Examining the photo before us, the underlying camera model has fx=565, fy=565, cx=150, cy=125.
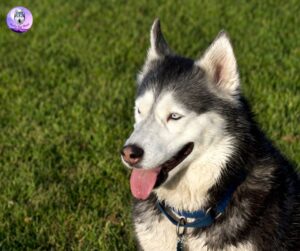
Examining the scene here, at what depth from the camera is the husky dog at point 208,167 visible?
386 centimetres

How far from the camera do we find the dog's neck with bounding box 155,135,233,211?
3.90 m

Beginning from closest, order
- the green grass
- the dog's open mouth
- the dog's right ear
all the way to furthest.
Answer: the dog's open mouth, the dog's right ear, the green grass

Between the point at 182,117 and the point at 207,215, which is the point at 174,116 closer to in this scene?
the point at 182,117

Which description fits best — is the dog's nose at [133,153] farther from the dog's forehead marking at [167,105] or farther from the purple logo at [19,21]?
the purple logo at [19,21]

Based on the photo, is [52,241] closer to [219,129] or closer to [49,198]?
[49,198]

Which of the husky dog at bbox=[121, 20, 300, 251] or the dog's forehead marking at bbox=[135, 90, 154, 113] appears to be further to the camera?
the dog's forehead marking at bbox=[135, 90, 154, 113]

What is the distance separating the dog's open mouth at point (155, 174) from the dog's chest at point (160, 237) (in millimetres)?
342

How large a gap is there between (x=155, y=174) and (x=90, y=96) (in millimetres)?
4043

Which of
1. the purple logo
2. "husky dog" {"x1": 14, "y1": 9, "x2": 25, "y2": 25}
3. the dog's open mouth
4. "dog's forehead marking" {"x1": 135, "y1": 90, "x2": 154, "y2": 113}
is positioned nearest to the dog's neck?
the dog's open mouth

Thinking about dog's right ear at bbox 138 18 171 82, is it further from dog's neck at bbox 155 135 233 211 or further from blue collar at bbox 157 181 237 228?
blue collar at bbox 157 181 237 228

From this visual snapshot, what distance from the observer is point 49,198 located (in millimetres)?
5590

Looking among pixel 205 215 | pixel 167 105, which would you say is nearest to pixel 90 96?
pixel 167 105

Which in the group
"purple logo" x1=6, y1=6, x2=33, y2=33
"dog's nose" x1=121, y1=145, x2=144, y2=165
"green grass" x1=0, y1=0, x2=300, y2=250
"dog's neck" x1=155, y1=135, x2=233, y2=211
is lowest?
"green grass" x1=0, y1=0, x2=300, y2=250

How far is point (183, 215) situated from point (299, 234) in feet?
2.83
